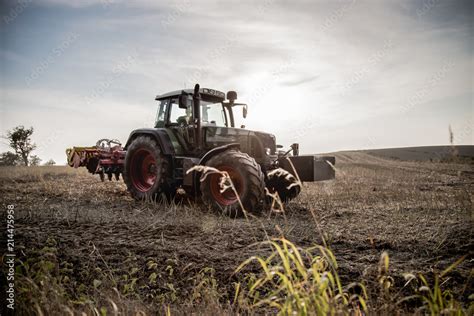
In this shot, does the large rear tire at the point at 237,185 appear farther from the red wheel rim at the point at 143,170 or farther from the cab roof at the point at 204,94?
the red wheel rim at the point at 143,170

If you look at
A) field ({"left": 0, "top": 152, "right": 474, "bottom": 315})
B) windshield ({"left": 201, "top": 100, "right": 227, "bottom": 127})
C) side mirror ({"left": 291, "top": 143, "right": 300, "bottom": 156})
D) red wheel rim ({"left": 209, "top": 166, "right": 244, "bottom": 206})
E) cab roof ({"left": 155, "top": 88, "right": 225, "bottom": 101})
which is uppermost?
cab roof ({"left": 155, "top": 88, "right": 225, "bottom": 101})

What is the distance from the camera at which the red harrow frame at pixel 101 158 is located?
8180mm

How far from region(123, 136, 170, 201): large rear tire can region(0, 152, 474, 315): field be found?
603mm

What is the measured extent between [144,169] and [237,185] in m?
3.08

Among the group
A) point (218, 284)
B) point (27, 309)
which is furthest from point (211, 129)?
point (27, 309)

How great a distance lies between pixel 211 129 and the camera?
665 centimetres

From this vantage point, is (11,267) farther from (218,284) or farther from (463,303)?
(463,303)

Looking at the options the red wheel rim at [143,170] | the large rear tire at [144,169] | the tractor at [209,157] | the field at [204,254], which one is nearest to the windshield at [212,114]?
the tractor at [209,157]

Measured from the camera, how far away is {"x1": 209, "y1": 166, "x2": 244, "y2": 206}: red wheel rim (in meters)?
5.28

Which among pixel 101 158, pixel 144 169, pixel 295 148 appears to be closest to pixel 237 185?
pixel 295 148

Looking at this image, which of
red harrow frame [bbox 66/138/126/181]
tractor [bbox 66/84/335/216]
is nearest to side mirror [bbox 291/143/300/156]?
tractor [bbox 66/84/335/216]

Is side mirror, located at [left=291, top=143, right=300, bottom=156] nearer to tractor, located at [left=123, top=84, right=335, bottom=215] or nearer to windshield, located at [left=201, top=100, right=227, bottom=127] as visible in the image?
tractor, located at [left=123, top=84, right=335, bottom=215]

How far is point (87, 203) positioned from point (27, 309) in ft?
16.7

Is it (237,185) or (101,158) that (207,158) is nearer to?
(237,185)
